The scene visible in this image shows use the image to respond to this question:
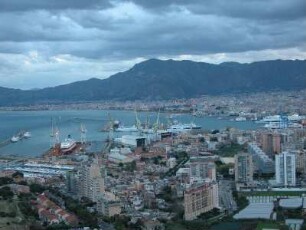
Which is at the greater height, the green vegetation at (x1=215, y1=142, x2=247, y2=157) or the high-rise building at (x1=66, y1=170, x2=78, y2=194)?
the high-rise building at (x1=66, y1=170, x2=78, y2=194)

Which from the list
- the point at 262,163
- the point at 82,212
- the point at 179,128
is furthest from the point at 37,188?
the point at 179,128

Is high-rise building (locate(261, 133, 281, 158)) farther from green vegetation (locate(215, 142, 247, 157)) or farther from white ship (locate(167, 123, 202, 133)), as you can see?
white ship (locate(167, 123, 202, 133))

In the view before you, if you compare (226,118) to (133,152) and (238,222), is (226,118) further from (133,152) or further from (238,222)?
(238,222)

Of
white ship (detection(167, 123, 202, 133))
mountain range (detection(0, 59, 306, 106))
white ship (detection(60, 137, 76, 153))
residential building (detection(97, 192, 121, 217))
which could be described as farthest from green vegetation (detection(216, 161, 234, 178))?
mountain range (detection(0, 59, 306, 106))

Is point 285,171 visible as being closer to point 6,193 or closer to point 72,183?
point 72,183

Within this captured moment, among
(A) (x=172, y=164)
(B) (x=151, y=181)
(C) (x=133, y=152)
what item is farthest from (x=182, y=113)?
(B) (x=151, y=181)
